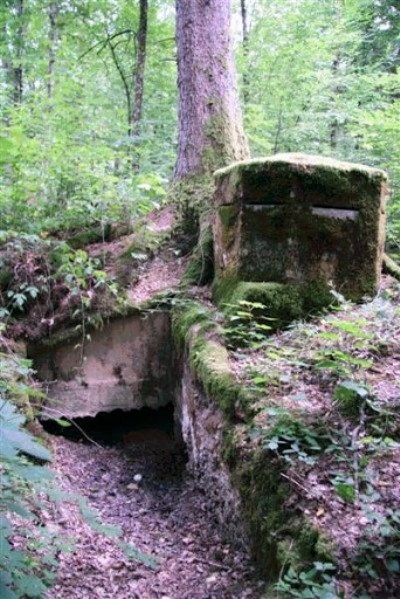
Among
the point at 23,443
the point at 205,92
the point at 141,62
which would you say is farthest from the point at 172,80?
the point at 23,443

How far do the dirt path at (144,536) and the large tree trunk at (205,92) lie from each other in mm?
3816

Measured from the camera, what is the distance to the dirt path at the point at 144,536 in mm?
2580

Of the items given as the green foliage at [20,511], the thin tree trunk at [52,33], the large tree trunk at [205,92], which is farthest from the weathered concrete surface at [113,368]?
the thin tree trunk at [52,33]

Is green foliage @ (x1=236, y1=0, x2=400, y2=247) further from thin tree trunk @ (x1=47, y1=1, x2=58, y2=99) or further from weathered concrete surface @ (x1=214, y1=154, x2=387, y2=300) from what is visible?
weathered concrete surface @ (x1=214, y1=154, x2=387, y2=300)

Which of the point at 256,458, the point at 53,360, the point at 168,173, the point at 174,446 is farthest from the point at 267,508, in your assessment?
the point at 168,173

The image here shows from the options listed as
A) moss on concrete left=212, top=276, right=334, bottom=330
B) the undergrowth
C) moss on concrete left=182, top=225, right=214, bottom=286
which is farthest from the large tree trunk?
the undergrowth

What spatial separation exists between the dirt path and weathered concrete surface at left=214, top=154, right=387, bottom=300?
78.4 inches

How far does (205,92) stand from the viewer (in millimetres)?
6266

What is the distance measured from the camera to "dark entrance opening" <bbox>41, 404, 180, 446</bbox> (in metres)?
4.96

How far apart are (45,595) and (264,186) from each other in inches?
131

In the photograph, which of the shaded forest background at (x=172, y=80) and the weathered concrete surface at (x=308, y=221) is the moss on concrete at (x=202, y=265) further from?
the shaded forest background at (x=172, y=80)

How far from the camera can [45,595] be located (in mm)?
2215

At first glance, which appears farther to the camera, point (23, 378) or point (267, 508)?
point (23, 378)

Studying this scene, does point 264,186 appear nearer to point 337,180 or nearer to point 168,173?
point 337,180
